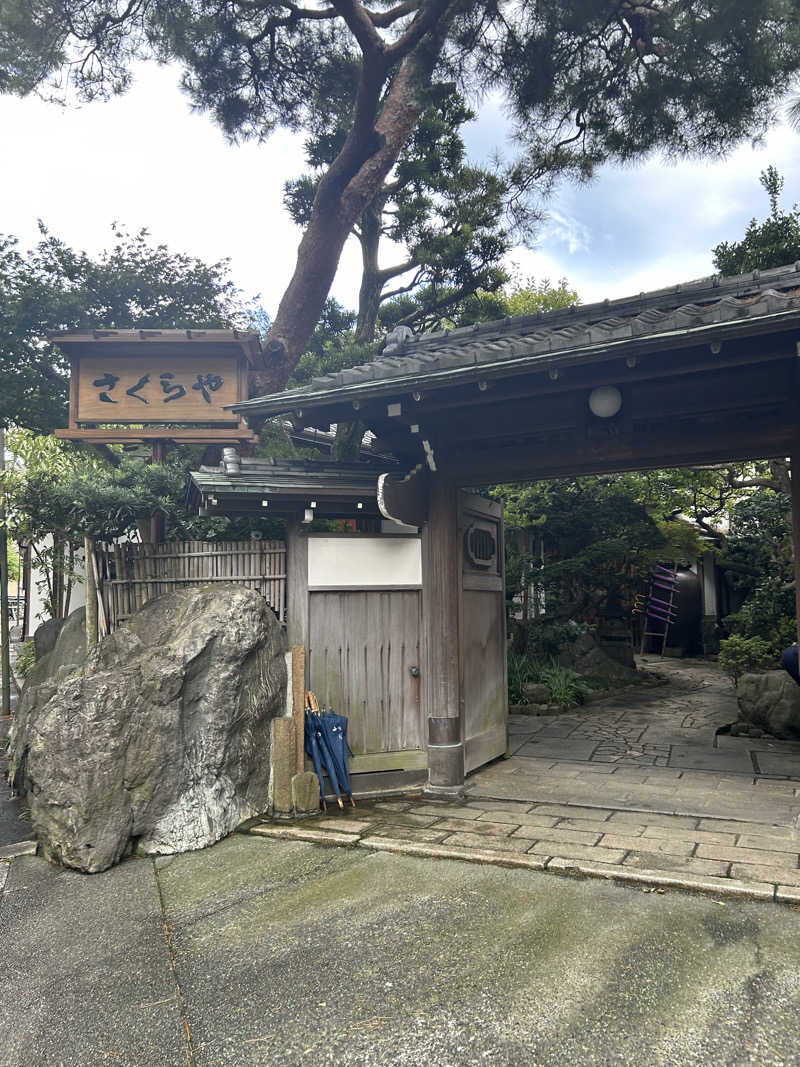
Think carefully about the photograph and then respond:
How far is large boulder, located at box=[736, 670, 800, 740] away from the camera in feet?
28.7

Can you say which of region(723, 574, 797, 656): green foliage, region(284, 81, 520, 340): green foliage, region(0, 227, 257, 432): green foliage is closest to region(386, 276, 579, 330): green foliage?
region(284, 81, 520, 340): green foliage

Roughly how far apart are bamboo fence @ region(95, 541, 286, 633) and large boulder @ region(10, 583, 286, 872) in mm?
346

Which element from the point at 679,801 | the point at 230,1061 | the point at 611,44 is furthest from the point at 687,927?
the point at 611,44

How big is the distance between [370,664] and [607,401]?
3.16 m

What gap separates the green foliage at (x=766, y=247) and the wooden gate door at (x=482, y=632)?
23.4 ft

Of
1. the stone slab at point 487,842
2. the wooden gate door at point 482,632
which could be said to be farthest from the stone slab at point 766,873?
the wooden gate door at point 482,632

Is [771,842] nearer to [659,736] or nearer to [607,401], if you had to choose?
[607,401]

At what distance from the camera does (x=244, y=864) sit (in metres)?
4.69

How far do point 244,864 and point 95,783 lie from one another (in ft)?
3.99

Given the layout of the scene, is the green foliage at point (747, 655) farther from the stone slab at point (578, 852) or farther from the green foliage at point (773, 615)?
the stone slab at point (578, 852)

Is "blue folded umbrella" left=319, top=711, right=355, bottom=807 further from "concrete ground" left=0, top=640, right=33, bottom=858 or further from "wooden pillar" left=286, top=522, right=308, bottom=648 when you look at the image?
"concrete ground" left=0, top=640, right=33, bottom=858

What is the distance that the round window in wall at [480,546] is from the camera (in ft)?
23.3

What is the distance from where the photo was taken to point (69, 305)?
450 inches

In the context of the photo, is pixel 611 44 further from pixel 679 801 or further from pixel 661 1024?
pixel 661 1024
